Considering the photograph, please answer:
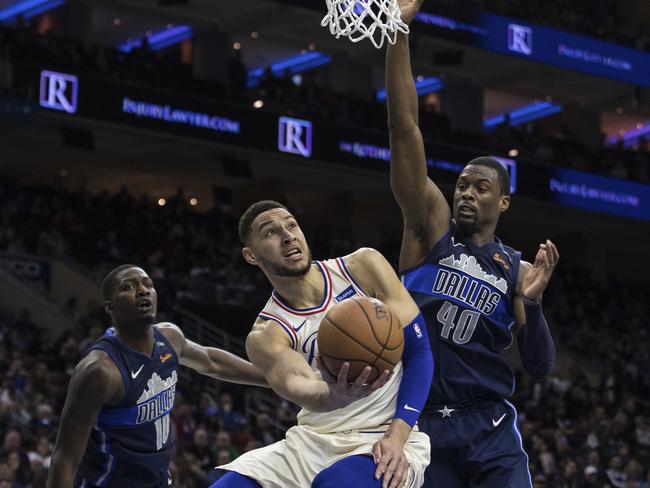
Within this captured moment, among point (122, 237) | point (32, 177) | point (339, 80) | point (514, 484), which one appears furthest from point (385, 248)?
point (514, 484)

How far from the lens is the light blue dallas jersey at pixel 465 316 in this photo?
493cm

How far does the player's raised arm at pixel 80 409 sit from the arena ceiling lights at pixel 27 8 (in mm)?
19560

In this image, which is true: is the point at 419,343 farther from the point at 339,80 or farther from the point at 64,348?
the point at 339,80

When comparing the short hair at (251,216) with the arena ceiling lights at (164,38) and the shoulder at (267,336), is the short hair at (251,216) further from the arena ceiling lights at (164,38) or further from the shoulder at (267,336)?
the arena ceiling lights at (164,38)

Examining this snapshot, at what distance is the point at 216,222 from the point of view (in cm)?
2189

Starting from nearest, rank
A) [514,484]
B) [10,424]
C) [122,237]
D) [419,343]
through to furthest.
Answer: [419,343], [514,484], [10,424], [122,237]

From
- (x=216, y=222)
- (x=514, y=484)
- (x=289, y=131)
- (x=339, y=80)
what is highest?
(x=339, y=80)

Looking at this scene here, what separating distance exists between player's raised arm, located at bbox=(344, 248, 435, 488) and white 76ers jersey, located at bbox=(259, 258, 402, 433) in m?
0.05

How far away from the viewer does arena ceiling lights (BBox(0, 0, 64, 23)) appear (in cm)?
2372

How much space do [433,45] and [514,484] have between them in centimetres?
2074

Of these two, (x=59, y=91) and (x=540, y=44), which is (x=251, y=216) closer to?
(x=59, y=91)

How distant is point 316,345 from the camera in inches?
171

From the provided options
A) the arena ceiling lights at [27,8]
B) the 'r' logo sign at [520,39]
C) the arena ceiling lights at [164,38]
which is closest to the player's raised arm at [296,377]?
the 'r' logo sign at [520,39]

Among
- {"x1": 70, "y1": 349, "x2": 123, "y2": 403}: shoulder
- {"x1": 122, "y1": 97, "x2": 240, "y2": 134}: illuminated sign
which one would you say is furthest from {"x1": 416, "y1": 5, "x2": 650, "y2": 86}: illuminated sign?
{"x1": 70, "y1": 349, "x2": 123, "y2": 403}: shoulder
